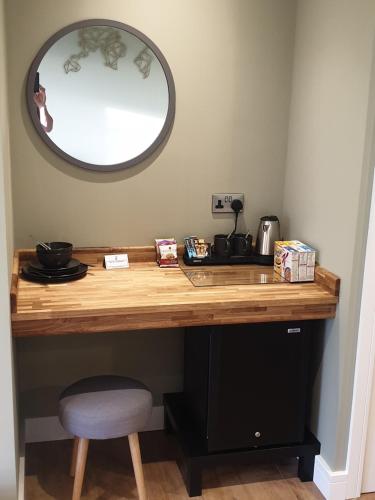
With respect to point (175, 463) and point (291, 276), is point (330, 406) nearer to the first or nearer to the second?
point (291, 276)

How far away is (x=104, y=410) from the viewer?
2074mm

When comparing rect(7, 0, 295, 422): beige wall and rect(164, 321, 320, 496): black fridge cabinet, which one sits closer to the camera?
rect(164, 321, 320, 496): black fridge cabinet

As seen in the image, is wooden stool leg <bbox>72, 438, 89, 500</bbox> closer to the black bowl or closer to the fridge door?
the fridge door

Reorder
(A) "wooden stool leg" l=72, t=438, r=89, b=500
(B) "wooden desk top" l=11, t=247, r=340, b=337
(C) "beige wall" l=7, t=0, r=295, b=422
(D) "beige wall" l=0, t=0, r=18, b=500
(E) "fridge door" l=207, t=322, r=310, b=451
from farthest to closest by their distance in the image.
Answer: (C) "beige wall" l=7, t=0, r=295, b=422
(E) "fridge door" l=207, t=322, r=310, b=451
(A) "wooden stool leg" l=72, t=438, r=89, b=500
(B) "wooden desk top" l=11, t=247, r=340, b=337
(D) "beige wall" l=0, t=0, r=18, b=500

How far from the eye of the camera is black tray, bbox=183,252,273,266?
8.49ft

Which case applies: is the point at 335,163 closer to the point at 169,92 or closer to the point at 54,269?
the point at 169,92

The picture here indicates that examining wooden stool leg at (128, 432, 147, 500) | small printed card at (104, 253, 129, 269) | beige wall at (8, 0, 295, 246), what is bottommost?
wooden stool leg at (128, 432, 147, 500)

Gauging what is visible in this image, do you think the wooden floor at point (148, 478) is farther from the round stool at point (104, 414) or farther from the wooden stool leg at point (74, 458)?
the round stool at point (104, 414)

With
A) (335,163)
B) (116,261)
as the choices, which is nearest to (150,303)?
(116,261)

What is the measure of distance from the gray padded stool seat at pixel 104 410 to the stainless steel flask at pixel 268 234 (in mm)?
863

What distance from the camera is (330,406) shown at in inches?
90.8

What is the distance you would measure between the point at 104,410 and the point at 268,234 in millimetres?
1088

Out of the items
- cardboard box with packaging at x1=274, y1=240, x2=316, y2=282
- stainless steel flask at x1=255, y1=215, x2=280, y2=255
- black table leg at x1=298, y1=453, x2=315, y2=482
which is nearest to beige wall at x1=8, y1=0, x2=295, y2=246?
stainless steel flask at x1=255, y1=215, x2=280, y2=255

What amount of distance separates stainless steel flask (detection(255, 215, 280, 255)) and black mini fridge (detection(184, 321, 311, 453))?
49 cm
